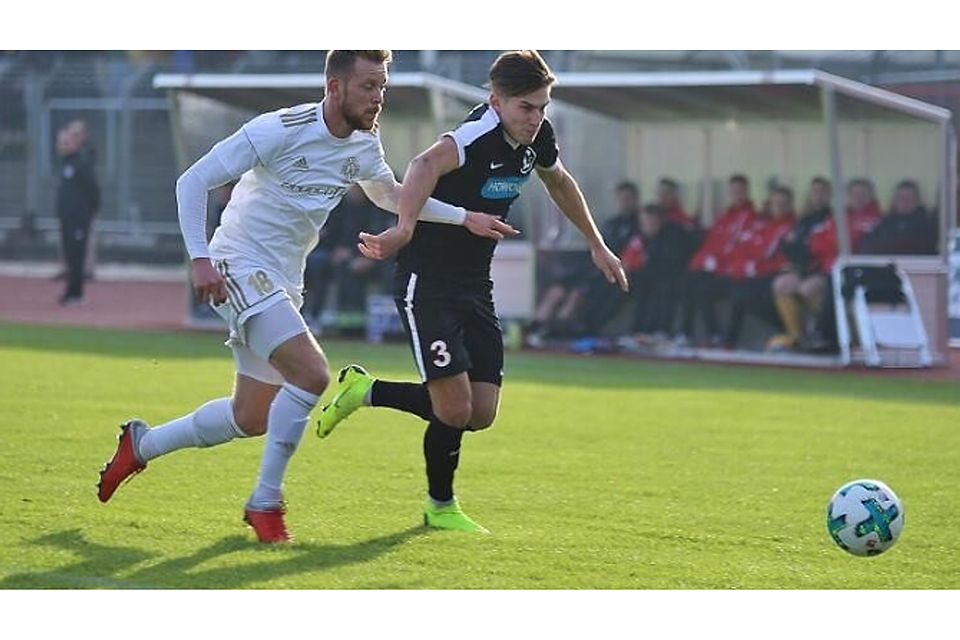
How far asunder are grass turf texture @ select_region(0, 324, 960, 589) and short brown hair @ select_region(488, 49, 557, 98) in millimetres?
1826

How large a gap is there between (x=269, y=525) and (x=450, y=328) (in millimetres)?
1117

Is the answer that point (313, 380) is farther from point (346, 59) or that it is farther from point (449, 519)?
point (346, 59)

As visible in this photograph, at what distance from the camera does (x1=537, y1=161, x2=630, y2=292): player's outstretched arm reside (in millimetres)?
7613

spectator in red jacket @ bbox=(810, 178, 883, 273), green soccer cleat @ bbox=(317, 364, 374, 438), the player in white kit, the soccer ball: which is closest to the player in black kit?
the player in white kit

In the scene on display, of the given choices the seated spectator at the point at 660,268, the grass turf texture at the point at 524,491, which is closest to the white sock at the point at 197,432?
the grass turf texture at the point at 524,491

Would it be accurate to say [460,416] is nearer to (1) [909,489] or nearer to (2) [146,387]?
(1) [909,489]

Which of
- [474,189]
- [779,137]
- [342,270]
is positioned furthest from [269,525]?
[779,137]

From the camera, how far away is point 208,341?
1902cm

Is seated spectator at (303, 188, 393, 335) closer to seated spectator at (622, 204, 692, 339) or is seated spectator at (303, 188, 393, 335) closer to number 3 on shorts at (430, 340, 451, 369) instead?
seated spectator at (622, 204, 692, 339)

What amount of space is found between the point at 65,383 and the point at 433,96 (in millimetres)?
7581

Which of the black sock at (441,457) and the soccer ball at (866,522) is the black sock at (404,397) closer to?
the black sock at (441,457)

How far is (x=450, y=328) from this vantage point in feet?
23.7

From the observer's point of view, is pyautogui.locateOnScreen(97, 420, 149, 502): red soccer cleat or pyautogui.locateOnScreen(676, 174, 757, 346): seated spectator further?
pyautogui.locateOnScreen(676, 174, 757, 346): seated spectator

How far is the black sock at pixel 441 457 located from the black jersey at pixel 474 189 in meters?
0.64
